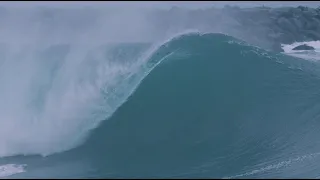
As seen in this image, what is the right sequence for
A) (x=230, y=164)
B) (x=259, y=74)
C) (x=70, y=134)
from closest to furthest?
(x=230, y=164), (x=70, y=134), (x=259, y=74)

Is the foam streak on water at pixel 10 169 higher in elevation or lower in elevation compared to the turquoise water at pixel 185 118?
lower

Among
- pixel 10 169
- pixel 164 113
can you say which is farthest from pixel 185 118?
pixel 10 169

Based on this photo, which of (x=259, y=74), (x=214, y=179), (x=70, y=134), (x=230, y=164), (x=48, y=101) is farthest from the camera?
A: (x=259, y=74)

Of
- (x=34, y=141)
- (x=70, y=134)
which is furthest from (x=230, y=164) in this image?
(x=34, y=141)

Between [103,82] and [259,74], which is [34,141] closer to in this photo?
[103,82]

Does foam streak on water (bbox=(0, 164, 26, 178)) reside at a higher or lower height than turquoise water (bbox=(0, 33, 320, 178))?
lower

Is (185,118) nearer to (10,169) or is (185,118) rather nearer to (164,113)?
(164,113)

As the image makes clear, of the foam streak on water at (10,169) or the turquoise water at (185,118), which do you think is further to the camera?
the turquoise water at (185,118)

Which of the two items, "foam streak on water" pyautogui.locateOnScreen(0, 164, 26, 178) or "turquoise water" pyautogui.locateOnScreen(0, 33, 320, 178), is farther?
"turquoise water" pyautogui.locateOnScreen(0, 33, 320, 178)
